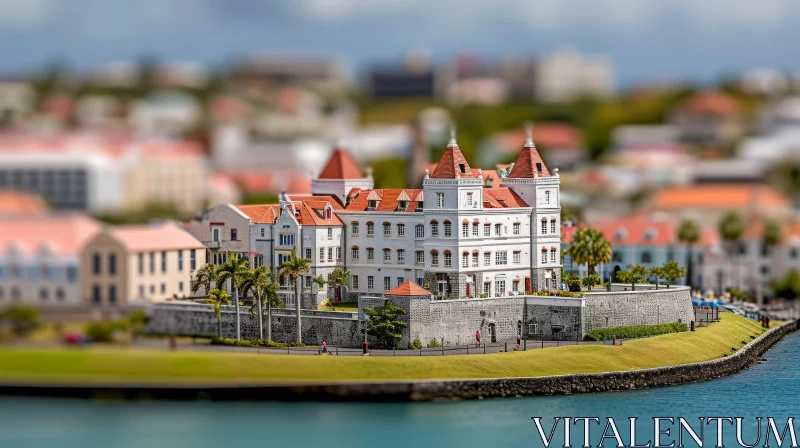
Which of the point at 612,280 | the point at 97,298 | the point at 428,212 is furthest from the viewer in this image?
the point at 612,280

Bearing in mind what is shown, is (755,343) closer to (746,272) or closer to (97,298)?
(746,272)

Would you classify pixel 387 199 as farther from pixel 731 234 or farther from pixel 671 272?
pixel 731 234

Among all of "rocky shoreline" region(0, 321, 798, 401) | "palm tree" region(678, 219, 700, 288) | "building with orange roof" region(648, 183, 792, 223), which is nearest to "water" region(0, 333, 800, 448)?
"rocky shoreline" region(0, 321, 798, 401)

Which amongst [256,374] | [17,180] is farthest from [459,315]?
[17,180]

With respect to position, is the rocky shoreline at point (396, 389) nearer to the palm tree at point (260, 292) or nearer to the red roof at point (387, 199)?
the palm tree at point (260, 292)

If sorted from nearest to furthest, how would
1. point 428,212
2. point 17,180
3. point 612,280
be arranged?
1. point 428,212
2. point 612,280
3. point 17,180

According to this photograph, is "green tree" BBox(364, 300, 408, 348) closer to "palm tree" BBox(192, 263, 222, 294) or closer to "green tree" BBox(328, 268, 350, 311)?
"green tree" BBox(328, 268, 350, 311)

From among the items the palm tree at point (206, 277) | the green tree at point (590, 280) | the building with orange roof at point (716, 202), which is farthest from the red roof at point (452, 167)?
the building with orange roof at point (716, 202)
